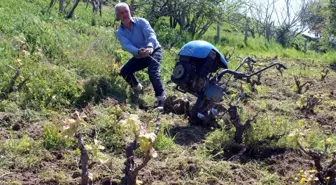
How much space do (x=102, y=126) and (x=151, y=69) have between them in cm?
157

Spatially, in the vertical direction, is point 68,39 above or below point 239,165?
above

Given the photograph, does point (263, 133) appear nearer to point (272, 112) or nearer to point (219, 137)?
point (219, 137)

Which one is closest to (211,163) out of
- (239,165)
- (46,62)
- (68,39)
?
(239,165)

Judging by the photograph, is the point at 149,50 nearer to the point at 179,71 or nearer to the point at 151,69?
the point at 151,69

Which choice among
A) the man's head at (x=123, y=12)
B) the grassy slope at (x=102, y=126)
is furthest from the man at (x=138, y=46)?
the grassy slope at (x=102, y=126)

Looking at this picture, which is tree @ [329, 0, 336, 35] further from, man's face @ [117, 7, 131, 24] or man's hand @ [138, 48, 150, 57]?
man's hand @ [138, 48, 150, 57]

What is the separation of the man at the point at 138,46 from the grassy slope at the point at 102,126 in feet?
0.95

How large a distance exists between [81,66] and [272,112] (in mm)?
2718

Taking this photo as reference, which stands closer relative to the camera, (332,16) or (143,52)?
(143,52)

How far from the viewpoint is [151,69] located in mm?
5465

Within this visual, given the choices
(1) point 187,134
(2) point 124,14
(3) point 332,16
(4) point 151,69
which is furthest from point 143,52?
(3) point 332,16

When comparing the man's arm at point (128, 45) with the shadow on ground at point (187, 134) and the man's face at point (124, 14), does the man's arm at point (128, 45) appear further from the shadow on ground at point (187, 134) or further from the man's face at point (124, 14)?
the shadow on ground at point (187, 134)

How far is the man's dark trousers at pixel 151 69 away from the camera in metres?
5.42

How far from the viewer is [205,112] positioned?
4.68 meters
